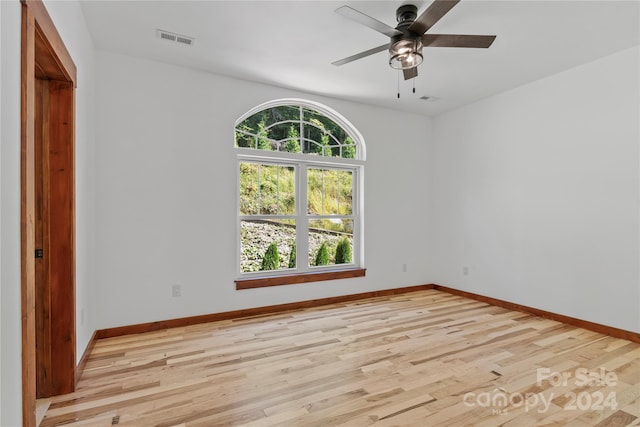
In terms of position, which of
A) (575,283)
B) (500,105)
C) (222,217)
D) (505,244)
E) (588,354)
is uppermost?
(500,105)

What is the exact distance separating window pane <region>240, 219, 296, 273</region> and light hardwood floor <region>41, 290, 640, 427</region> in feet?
2.36

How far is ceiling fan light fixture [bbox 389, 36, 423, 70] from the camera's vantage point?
248cm

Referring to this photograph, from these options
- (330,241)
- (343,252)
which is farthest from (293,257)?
(343,252)

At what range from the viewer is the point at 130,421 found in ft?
6.35

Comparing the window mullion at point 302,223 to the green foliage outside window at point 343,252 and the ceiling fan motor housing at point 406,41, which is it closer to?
the green foliage outside window at point 343,252

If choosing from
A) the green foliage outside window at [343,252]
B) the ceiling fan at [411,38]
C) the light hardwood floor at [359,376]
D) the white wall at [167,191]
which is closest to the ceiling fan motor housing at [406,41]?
the ceiling fan at [411,38]

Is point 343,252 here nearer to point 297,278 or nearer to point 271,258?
point 297,278

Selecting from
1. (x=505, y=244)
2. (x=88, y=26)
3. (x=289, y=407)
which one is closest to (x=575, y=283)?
(x=505, y=244)

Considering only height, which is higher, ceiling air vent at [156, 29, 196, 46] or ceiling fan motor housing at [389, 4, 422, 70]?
ceiling air vent at [156, 29, 196, 46]

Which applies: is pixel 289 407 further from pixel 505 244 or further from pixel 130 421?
pixel 505 244

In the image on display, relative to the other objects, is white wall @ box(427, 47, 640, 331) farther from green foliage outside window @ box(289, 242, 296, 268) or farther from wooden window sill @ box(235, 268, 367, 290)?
green foliage outside window @ box(289, 242, 296, 268)

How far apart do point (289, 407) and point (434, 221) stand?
404 cm

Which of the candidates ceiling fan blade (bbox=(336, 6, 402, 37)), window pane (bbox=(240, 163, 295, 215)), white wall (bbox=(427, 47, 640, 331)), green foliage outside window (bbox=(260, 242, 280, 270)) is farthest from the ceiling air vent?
white wall (bbox=(427, 47, 640, 331))
